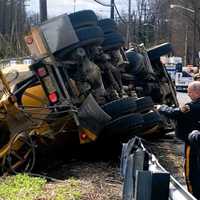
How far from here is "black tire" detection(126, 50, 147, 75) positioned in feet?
37.3

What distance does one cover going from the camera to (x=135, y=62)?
1139 cm

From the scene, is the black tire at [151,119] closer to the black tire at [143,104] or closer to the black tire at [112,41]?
the black tire at [143,104]

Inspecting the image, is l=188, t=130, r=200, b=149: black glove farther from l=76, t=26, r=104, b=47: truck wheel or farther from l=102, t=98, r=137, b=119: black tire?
l=76, t=26, r=104, b=47: truck wheel

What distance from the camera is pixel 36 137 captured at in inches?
336

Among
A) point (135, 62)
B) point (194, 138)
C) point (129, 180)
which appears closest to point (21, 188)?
point (129, 180)

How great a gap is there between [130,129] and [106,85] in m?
1.12

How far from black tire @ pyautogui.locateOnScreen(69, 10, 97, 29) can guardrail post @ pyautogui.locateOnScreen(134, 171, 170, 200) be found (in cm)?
527

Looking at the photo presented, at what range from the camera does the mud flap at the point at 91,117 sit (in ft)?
27.2

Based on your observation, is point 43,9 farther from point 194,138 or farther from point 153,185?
point 153,185

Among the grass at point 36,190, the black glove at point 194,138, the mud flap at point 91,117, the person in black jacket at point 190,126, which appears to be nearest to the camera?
the grass at point 36,190

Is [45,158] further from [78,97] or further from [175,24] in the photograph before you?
[175,24]

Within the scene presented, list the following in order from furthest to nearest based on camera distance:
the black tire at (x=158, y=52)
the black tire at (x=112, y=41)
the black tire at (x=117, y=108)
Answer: the black tire at (x=158, y=52) → the black tire at (x=112, y=41) → the black tire at (x=117, y=108)

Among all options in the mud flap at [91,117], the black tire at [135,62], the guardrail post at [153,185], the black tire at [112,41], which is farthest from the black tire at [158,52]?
the guardrail post at [153,185]

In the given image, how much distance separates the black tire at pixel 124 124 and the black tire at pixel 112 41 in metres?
1.68
